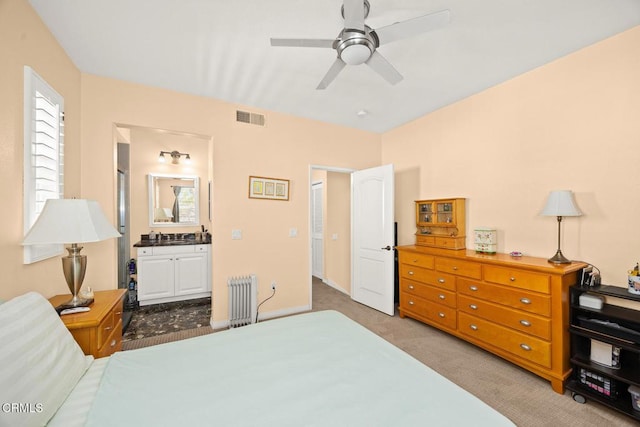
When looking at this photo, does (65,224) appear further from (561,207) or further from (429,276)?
(561,207)

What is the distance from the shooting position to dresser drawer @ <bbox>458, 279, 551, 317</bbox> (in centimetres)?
213

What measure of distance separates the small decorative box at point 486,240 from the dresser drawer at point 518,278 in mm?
392

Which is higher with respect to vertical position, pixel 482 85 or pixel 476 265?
pixel 482 85

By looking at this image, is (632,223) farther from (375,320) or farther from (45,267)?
(45,267)

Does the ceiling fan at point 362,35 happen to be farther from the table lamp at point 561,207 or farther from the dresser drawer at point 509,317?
the dresser drawer at point 509,317

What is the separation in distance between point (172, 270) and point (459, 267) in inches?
154

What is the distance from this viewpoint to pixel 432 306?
3090 mm

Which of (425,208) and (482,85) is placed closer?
(482,85)

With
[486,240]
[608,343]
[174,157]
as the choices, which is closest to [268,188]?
[174,157]

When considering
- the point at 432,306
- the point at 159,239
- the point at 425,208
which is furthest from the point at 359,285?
the point at 159,239

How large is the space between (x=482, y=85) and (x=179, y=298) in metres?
4.97

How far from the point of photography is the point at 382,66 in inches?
72.4

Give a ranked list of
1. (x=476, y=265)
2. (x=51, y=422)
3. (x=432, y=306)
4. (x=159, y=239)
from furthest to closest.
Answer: (x=159, y=239) → (x=432, y=306) → (x=476, y=265) → (x=51, y=422)

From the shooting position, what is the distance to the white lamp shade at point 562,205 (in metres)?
2.19
